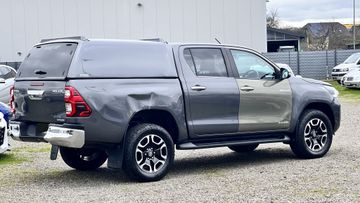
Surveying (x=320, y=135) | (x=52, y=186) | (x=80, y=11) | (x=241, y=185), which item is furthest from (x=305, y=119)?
(x=80, y=11)

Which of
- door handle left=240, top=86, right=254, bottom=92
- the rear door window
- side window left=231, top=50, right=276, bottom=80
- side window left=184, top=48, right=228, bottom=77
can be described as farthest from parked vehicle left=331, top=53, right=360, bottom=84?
the rear door window

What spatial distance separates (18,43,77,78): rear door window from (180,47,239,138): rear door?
64.4 inches

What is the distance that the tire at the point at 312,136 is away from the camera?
9.99 metres

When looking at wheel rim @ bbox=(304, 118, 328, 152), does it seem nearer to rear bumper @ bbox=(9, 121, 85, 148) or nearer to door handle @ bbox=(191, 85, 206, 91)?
door handle @ bbox=(191, 85, 206, 91)

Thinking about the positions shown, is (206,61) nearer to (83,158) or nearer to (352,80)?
(83,158)

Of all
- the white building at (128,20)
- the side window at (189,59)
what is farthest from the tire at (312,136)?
the white building at (128,20)

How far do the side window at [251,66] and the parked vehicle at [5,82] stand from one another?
1070 cm

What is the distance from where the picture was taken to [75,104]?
7.84m

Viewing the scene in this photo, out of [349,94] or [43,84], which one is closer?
[43,84]

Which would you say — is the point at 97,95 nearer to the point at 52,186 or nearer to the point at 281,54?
the point at 52,186

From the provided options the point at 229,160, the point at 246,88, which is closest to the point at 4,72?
the point at 229,160

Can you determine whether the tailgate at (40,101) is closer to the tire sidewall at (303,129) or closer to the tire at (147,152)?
the tire at (147,152)

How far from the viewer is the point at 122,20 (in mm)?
41938

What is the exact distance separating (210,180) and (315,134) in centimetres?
256
